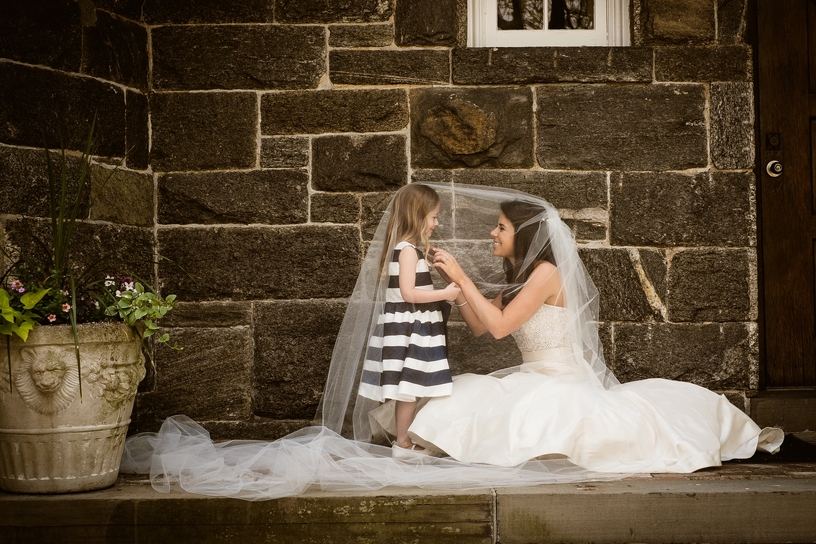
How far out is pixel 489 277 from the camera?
377 cm

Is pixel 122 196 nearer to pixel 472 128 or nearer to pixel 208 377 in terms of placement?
pixel 208 377

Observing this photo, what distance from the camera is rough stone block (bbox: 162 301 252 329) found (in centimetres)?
418

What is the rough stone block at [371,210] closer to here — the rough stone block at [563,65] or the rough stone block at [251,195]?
the rough stone block at [251,195]

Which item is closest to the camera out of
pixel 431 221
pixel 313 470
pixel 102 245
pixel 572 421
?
pixel 313 470

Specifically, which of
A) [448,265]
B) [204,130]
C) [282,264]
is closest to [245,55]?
[204,130]

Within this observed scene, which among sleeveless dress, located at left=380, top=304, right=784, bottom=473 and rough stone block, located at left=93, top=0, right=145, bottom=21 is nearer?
sleeveless dress, located at left=380, top=304, right=784, bottom=473

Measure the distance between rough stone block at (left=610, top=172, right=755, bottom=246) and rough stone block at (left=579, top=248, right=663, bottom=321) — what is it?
10 centimetres

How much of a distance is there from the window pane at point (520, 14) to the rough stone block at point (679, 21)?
1.86ft

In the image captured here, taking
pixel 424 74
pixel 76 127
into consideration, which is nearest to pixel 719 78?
pixel 424 74

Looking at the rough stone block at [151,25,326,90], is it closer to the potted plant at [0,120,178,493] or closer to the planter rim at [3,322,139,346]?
the potted plant at [0,120,178,493]

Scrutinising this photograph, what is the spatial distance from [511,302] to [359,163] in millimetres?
1181

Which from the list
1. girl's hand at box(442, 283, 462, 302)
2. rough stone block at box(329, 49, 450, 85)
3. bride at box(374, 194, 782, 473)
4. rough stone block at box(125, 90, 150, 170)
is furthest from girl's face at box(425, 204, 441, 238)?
rough stone block at box(125, 90, 150, 170)

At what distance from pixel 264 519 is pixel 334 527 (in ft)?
0.84

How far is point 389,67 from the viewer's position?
13.7 feet
